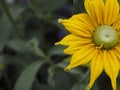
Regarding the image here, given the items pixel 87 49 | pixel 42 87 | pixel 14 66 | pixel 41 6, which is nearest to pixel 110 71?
pixel 87 49

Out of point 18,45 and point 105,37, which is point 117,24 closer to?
point 105,37

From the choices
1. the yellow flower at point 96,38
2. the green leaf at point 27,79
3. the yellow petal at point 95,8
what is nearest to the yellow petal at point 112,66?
the yellow flower at point 96,38

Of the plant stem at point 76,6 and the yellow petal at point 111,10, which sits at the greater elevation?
the plant stem at point 76,6

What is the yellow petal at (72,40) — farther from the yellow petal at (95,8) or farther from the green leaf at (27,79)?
the green leaf at (27,79)

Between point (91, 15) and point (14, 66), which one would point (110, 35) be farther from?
point (14, 66)

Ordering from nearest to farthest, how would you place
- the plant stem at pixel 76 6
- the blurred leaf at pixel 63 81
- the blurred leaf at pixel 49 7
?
the plant stem at pixel 76 6, the blurred leaf at pixel 63 81, the blurred leaf at pixel 49 7

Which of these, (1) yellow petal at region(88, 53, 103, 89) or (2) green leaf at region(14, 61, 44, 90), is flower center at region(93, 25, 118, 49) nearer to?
(1) yellow petal at region(88, 53, 103, 89)

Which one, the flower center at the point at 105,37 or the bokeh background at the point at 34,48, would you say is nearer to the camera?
the flower center at the point at 105,37
